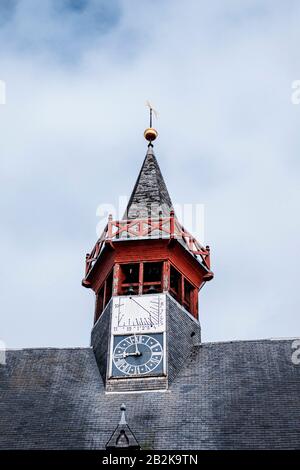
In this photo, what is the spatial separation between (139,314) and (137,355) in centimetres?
178

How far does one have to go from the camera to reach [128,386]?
3366cm

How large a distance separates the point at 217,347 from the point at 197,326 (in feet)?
5.41

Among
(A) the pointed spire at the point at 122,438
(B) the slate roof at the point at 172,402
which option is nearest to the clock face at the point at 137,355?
(B) the slate roof at the point at 172,402

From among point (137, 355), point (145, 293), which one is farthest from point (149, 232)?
point (137, 355)

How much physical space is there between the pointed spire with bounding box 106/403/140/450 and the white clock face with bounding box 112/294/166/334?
4772 millimetres

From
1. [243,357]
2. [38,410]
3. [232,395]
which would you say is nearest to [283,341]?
[243,357]

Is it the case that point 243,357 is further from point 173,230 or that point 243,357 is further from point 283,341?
point 173,230

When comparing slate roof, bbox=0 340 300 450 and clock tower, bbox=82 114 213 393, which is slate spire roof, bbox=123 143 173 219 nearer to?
clock tower, bbox=82 114 213 393

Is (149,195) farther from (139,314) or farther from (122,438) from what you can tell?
(122,438)

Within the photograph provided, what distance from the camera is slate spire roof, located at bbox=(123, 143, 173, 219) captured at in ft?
132

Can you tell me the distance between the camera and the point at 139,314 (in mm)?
35594
